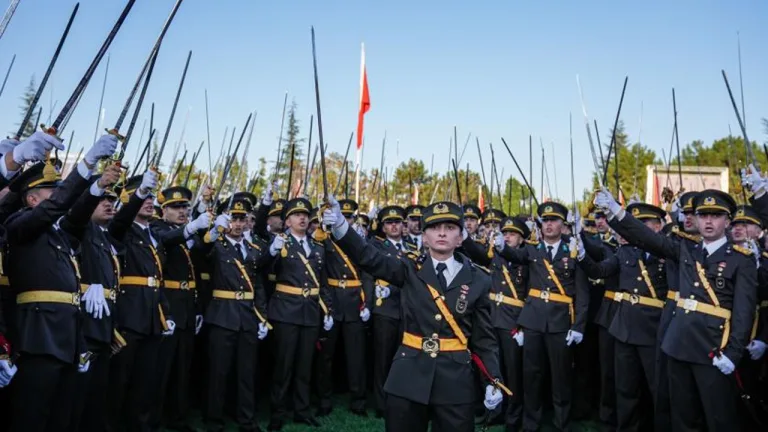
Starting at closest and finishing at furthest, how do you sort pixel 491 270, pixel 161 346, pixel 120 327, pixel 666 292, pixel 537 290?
pixel 120 327
pixel 161 346
pixel 666 292
pixel 537 290
pixel 491 270

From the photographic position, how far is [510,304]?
847 cm

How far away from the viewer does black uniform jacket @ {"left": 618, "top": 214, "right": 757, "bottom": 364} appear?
563 cm

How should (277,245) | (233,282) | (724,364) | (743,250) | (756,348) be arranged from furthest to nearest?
(277,245)
(233,282)
(756,348)
(743,250)
(724,364)

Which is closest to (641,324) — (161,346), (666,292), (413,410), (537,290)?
(666,292)

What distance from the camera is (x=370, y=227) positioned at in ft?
35.0

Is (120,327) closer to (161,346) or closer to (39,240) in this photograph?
(161,346)

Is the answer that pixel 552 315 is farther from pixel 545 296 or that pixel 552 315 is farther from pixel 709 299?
pixel 709 299

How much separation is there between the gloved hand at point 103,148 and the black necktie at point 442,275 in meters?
2.53

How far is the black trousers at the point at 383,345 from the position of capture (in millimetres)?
8742

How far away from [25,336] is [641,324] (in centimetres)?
631

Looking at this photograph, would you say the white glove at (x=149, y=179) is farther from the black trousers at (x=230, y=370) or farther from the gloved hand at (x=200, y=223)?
the black trousers at (x=230, y=370)

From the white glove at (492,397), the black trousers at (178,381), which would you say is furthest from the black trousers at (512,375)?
the black trousers at (178,381)

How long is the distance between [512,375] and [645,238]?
2994 mm

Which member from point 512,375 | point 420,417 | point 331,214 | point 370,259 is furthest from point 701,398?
point 331,214
